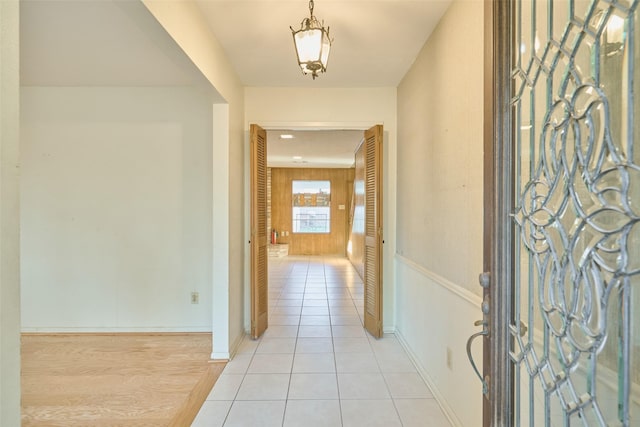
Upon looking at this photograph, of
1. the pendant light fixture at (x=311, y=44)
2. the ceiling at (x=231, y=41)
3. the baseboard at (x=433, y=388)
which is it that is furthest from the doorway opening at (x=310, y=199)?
the pendant light fixture at (x=311, y=44)

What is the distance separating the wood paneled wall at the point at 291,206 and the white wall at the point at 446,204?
6.55 m

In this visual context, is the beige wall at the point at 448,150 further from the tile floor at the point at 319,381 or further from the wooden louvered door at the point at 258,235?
the wooden louvered door at the point at 258,235

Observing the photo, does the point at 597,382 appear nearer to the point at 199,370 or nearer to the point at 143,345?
the point at 199,370

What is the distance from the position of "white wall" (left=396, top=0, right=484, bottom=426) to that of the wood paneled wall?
655cm

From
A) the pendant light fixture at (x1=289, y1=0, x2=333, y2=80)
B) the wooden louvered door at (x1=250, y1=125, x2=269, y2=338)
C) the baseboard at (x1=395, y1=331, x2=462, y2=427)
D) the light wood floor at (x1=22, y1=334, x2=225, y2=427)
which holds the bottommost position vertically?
the light wood floor at (x1=22, y1=334, x2=225, y2=427)

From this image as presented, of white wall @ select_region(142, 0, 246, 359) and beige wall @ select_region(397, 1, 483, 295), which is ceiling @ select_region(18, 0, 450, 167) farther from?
beige wall @ select_region(397, 1, 483, 295)

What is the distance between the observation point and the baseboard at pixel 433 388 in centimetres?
204

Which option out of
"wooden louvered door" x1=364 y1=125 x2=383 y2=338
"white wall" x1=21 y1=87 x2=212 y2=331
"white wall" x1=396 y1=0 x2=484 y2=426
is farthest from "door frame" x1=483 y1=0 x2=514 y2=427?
"white wall" x1=21 y1=87 x2=212 y2=331

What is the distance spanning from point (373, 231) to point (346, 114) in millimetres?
1294

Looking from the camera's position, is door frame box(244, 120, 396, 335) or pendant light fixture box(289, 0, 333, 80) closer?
pendant light fixture box(289, 0, 333, 80)

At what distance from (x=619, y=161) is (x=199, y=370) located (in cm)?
296

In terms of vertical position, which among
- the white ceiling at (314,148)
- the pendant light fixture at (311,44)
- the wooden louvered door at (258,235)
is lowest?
the wooden louvered door at (258,235)

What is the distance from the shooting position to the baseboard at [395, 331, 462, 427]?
2.04m

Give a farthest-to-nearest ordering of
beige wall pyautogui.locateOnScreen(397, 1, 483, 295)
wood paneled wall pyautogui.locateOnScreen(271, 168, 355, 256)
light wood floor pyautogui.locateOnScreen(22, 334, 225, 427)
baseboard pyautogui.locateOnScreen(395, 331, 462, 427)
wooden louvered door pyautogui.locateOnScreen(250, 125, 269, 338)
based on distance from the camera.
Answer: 1. wood paneled wall pyautogui.locateOnScreen(271, 168, 355, 256)
2. wooden louvered door pyautogui.locateOnScreen(250, 125, 269, 338)
3. light wood floor pyautogui.locateOnScreen(22, 334, 225, 427)
4. baseboard pyautogui.locateOnScreen(395, 331, 462, 427)
5. beige wall pyautogui.locateOnScreen(397, 1, 483, 295)
